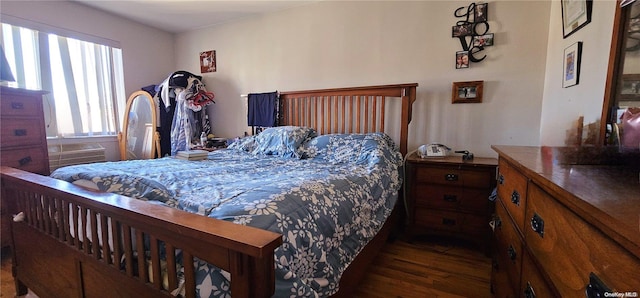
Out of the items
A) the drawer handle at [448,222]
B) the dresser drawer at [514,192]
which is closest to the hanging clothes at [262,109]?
the drawer handle at [448,222]

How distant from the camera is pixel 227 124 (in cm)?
350

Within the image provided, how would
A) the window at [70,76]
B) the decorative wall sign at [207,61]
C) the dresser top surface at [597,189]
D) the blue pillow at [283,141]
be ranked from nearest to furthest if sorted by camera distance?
1. the dresser top surface at [597,189]
2. the blue pillow at [283,141]
3. the window at [70,76]
4. the decorative wall sign at [207,61]

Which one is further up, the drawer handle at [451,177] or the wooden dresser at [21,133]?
the wooden dresser at [21,133]

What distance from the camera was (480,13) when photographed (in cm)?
214

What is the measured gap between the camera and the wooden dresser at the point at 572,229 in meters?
0.37

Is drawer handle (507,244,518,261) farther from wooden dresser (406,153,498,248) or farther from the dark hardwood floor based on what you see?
wooden dresser (406,153,498,248)

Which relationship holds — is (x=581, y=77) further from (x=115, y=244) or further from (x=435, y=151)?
(x=115, y=244)

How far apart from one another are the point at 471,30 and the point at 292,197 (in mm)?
2073

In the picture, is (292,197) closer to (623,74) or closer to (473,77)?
(623,74)

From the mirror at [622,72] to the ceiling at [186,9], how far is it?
7.84 ft

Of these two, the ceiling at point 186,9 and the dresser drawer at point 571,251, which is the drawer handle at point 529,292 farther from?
the ceiling at point 186,9

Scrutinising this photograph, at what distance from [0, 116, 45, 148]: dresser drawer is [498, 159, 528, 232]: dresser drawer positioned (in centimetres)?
297

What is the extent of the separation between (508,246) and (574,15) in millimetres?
1400

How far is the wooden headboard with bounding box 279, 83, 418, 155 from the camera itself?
7.70 feet
